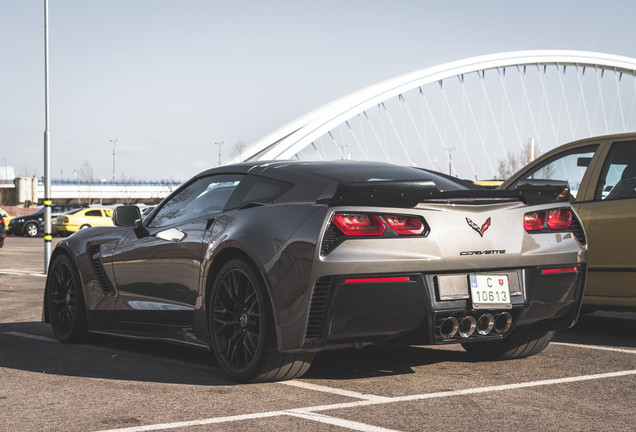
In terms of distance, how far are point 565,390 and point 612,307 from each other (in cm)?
243

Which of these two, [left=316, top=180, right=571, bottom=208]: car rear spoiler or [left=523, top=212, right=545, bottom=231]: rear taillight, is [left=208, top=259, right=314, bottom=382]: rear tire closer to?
[left=316, top=180, right=571, bottom=208]: car rear spoiler

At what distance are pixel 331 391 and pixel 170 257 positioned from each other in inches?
64.0

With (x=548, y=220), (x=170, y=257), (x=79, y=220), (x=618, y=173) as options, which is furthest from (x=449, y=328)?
(x=79, y=220)

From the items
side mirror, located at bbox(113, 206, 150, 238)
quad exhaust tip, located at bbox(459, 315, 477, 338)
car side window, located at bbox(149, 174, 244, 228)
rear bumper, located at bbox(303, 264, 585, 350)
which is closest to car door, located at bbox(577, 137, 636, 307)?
rear bumper, located at bbox(303, 264, 585, 350)

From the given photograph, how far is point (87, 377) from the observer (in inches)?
224

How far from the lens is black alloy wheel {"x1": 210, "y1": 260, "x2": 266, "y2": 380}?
5.20 metres

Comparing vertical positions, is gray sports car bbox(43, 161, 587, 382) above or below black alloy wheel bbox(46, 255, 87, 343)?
above

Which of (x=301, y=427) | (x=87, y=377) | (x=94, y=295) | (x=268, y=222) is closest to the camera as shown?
(x=301, y=427)

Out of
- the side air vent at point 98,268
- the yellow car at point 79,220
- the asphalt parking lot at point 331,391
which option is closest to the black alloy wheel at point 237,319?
the asphalt parking lot at point 331,391

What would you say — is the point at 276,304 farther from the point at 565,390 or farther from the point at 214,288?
the point at 565,390

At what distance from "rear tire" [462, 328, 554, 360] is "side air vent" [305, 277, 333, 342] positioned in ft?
5.59

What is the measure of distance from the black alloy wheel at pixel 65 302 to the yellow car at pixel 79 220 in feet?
112

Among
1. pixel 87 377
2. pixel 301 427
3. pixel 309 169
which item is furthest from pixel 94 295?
pixel 301 427

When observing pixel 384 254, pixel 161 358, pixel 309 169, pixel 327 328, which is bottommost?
pixel 161 358
